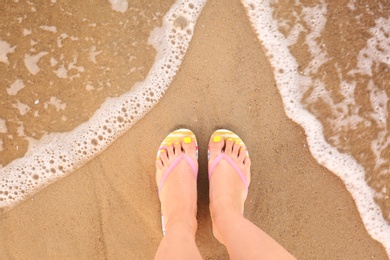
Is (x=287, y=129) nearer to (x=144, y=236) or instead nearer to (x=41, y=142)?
(x=144, y=236)

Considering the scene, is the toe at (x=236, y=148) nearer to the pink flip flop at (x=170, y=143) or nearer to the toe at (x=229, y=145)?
the toe at (x=229, y=145)

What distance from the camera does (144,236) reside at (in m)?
2.11

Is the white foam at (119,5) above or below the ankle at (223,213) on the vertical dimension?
above

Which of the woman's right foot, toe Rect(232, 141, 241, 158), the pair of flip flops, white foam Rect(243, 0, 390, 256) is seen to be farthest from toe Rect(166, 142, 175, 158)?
white foam Rect(243, 0, 390, 256)

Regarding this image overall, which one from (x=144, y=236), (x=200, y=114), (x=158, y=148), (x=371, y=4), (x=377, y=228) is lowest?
(x=377, y=228)

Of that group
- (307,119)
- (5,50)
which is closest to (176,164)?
(307,119)

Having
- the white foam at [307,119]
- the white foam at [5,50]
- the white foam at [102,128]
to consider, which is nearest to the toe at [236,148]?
the white foam at [307,119]

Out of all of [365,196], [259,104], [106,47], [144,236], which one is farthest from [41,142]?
[365,196]

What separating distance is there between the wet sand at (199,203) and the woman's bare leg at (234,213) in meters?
0.09

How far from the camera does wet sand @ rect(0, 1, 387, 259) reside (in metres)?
2.04

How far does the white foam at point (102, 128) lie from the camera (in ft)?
6.73

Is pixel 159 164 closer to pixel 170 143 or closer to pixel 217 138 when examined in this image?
pixel 170 143

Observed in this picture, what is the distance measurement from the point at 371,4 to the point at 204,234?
4.89 feet

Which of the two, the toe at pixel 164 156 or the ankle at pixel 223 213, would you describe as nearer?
the ankle at pixel 223 213
